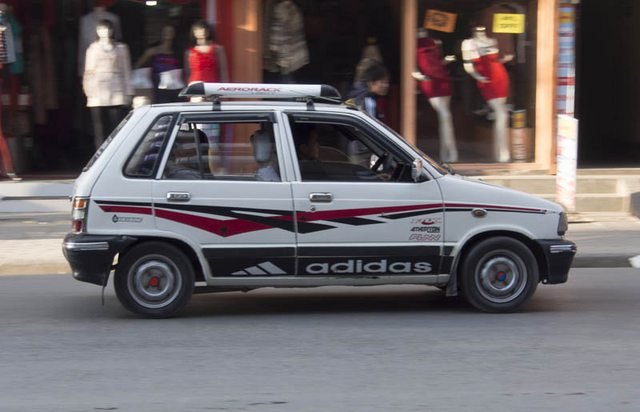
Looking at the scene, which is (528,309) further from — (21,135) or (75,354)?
(21,135)

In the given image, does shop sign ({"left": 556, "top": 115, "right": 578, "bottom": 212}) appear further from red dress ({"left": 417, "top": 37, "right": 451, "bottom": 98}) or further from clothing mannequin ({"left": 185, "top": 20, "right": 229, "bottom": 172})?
clothing mannequin ({"left": 185, "top": 20, "right": 229, "bottom": 172})

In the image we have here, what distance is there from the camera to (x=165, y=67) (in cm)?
1434

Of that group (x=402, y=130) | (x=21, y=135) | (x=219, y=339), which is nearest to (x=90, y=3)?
(x=21, y=135)

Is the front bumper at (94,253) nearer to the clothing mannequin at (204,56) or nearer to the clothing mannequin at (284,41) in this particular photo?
the clothing mannequin at (204,56)

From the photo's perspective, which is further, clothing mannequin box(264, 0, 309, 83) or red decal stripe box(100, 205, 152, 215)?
clothing mannequin box(264, 0, 309, 83)

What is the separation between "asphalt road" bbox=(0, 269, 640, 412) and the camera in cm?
598

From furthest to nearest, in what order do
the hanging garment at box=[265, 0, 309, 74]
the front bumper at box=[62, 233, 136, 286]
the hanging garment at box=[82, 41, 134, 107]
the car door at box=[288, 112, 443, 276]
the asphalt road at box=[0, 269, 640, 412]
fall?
the hanging garment at box=[265, 0, 309, 74]
the hanging garment at box=[82, 41, 134, 107]
the car door at box=[288, 112, 443, 276]
the front bumper at box=[62, 233, 136, 286]
the asphalt road at box=[0, 269, 640, 412]

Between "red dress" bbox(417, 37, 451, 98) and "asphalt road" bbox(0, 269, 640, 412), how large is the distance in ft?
19.3

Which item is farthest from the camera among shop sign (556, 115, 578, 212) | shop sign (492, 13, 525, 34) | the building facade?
shop sign (492, 13, 525, 34)

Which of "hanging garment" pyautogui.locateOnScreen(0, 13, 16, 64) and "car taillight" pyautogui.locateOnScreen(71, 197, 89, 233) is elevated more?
"hanging garment" pyautogui.locateOnScreen(0, 13, 16, 64)

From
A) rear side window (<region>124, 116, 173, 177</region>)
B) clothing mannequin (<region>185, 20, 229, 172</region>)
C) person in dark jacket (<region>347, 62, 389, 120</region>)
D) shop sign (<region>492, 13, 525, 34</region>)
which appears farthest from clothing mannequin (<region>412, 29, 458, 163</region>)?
rear side window (<region>124, 116, 173, 177</region>)

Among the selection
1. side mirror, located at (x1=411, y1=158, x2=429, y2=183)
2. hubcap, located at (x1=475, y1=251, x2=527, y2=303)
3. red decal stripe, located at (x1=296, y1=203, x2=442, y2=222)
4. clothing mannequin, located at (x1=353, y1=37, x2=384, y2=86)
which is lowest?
hubcap, located at (x1=475, y1=251, x2=527, y2=303)

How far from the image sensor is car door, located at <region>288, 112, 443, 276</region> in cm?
793

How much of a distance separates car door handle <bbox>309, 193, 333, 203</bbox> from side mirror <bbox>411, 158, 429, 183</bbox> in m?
0.70
